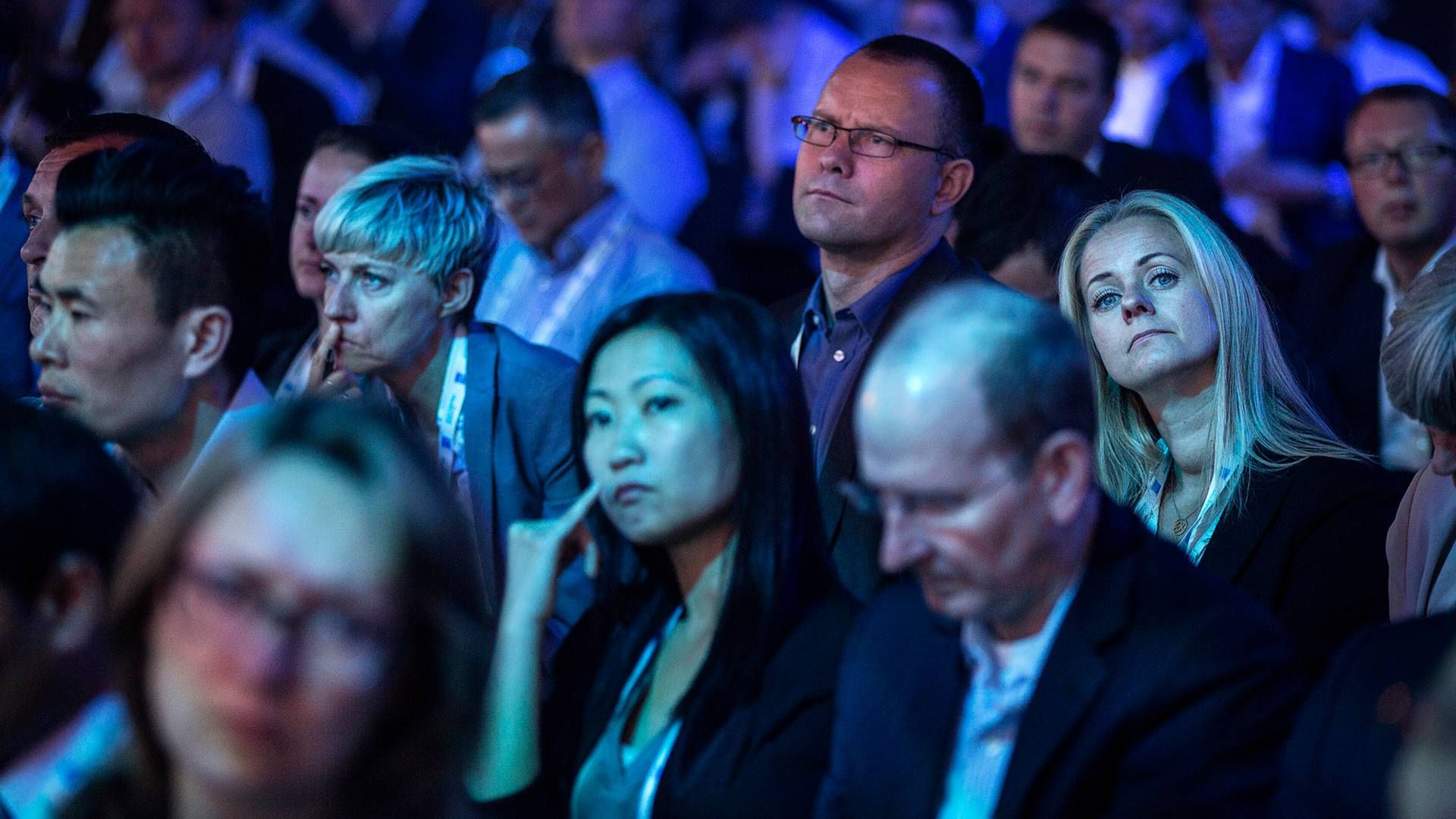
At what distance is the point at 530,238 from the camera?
4.72 m

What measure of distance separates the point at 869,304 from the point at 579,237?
1546mm

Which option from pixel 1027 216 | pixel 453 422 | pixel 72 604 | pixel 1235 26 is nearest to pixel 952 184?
pixel 1027 216

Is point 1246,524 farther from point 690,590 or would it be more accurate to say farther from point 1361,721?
point 690,590

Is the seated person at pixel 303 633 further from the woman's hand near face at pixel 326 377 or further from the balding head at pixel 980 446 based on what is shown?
the woman's hand near face at pixel 326 377

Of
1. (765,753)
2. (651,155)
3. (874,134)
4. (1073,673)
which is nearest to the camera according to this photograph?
(1073,673)

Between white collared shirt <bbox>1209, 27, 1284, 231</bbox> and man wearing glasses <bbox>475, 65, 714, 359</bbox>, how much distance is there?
2.05 metres

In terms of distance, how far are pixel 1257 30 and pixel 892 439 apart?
4222 millimetres

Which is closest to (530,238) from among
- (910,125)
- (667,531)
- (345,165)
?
(345,165)

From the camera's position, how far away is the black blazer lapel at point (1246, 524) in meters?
2.64

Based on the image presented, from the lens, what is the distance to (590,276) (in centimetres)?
461

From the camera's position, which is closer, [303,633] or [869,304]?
[303,633]

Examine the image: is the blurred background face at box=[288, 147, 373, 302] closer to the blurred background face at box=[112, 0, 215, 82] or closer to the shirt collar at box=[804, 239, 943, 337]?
the shirt collar at box=[804, 239, 943, 337]

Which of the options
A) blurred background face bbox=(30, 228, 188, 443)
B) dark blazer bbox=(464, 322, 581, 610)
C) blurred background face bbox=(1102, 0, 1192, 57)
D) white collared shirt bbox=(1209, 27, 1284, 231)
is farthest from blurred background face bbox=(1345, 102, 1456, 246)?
blurred background face bbox=(30, 228, 188, 443)

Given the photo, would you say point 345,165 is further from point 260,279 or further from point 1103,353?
point 1103,353
